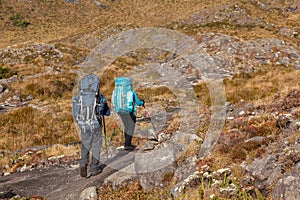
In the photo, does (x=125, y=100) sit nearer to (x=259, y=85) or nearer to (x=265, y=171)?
(x=265, y=171)

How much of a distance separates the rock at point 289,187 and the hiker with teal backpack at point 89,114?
161 inches

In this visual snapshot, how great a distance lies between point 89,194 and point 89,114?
5.87 ft

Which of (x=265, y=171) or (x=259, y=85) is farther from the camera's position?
(x=259, y=85)

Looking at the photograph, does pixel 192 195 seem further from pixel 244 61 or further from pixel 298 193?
pixel 244 61

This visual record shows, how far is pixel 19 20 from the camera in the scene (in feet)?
191

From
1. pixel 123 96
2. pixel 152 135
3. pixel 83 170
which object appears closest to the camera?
pixel 83 170

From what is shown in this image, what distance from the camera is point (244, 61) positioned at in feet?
84.5

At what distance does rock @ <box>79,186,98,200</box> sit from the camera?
19.0 ft

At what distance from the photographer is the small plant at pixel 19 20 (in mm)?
57000

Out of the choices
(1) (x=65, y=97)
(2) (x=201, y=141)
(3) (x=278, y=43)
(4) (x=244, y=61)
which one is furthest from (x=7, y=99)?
(3) (x=278, y=43)

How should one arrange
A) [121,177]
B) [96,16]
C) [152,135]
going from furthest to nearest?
[96,16], [152,135], [121,177]

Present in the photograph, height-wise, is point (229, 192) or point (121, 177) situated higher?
point (229, 192)

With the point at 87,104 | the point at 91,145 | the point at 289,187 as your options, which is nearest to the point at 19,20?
the point at 91,145

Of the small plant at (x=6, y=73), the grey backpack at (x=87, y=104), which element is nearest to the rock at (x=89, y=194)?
the grey backpack at (x=87, y=104)
